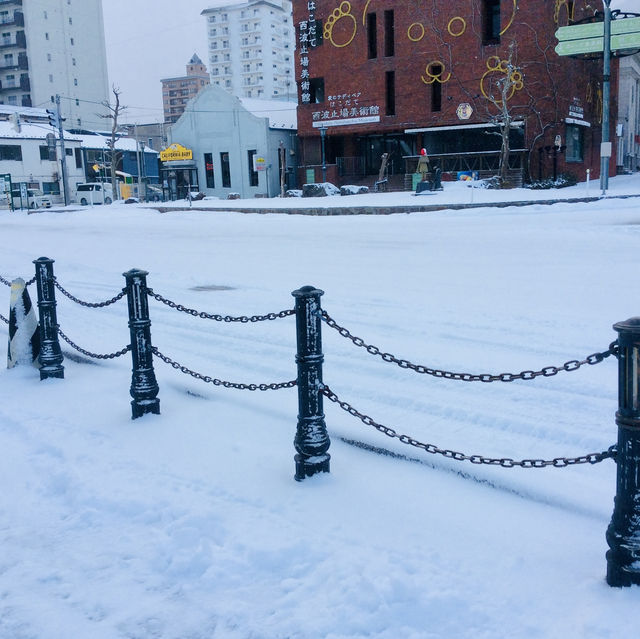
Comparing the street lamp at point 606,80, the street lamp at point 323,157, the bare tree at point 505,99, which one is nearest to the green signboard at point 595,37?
the bare tree at point 505,99

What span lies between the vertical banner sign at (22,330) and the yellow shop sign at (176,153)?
45860 millimetres

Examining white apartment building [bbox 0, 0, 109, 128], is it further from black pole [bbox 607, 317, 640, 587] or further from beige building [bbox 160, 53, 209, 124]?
black pole [bbox 607, 317, 640, 587]

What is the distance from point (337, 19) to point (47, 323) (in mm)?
40670

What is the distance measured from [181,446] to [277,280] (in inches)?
276

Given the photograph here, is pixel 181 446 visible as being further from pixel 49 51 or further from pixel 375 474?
pixel 49 51

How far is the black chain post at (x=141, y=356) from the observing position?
5.69 meters

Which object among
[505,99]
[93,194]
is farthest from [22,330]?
[93,194]

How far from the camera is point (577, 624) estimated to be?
9.60 feet

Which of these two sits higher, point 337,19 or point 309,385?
point 337,19

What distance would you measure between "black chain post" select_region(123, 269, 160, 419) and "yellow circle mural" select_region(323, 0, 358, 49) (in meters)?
40.6

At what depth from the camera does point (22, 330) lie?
7348 millimetres

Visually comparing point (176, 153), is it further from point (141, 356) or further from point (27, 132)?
point (141, 356)

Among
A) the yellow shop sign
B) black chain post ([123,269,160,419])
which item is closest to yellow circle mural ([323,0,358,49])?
the yellow shop sign

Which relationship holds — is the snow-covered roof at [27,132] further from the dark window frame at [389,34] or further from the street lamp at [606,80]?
the street lamp at [606,80]
